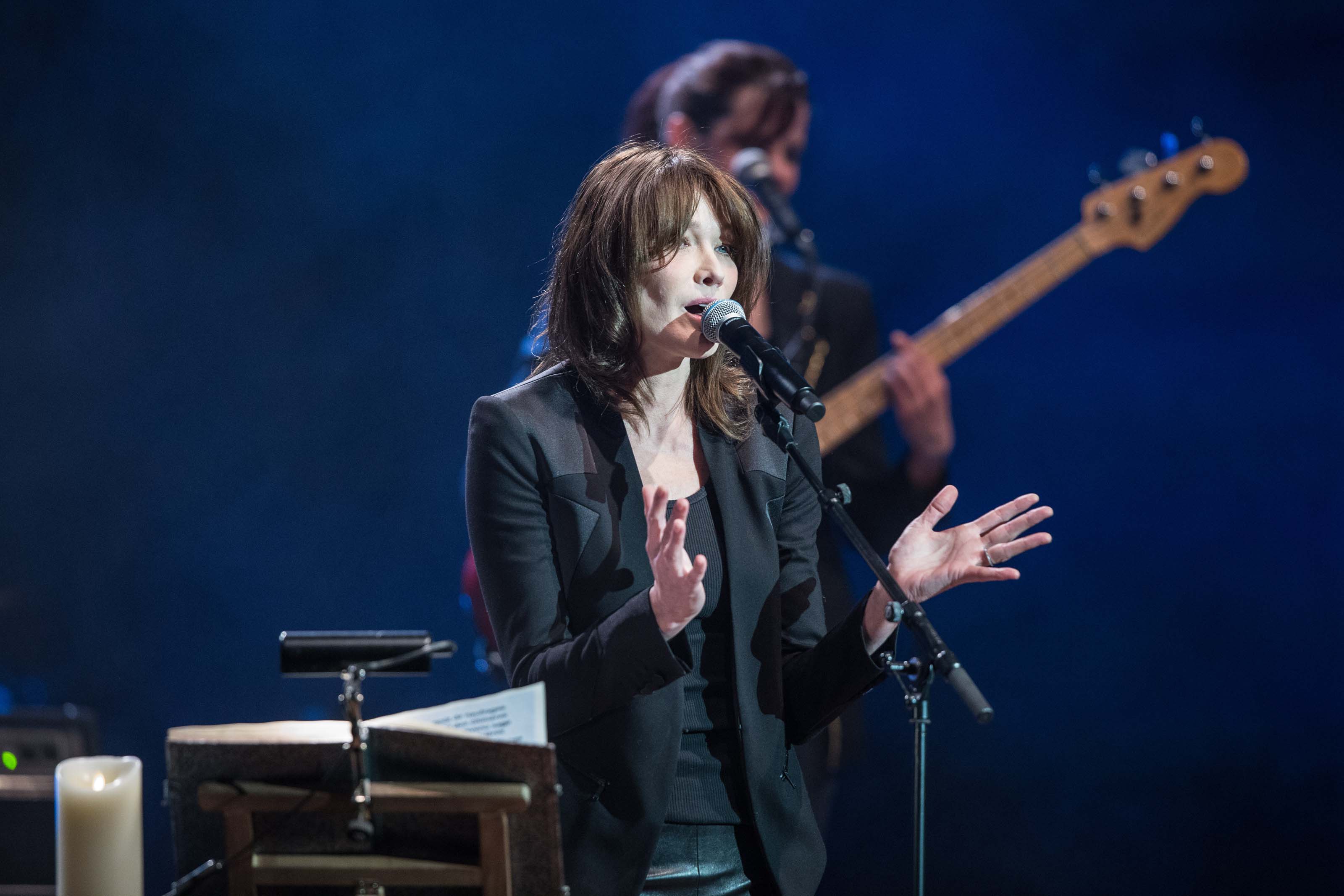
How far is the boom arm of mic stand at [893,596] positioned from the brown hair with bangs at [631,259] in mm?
223

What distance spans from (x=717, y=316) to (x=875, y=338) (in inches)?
86.3

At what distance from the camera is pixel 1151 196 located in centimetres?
374

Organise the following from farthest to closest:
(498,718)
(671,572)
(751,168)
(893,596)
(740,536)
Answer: (751,168) < (740,536) < (893,596) < (671,572) < (498,718)

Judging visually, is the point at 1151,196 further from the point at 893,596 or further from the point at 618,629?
the point at 618,629

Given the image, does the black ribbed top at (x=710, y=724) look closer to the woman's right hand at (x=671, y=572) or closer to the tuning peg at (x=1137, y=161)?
the woman's right hand at (x=671, y=572)

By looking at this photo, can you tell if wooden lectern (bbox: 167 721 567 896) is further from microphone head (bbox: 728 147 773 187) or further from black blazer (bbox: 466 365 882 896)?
microphone head (bbox: 728 147 773 187)

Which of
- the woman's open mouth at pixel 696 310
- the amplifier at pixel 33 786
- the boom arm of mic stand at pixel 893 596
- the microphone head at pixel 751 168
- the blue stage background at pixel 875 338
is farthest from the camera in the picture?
the blue stage background at pixel 875 338

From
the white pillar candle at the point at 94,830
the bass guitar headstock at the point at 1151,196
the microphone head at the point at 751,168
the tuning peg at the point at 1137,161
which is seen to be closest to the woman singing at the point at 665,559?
the white pillar candle at the point at 94,830

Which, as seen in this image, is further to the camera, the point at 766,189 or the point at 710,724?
the point at 766,189

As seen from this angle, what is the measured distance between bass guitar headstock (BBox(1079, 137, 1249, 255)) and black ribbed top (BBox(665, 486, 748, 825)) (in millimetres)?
2518

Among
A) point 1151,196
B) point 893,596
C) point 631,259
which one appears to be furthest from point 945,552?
point 1151,196

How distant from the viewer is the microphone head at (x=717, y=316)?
5.52ft

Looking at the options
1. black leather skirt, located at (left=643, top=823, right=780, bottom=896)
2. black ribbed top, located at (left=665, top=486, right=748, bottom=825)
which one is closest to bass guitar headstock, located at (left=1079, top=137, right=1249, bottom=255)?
black ribbed top, located at (left=665, top=486, right=748, bottom=825)

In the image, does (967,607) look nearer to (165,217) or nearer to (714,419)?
(714,419)
